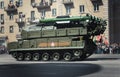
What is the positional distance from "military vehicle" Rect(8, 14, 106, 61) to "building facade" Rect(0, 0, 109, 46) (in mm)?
32174

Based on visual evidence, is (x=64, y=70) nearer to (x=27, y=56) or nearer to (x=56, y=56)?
(x=56, y=56)

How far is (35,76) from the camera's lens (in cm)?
1950

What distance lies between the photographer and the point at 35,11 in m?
80.9

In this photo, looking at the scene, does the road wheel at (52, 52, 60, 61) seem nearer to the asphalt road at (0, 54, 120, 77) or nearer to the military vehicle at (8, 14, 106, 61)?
the military vehicle at (8, 14, 106, 61)

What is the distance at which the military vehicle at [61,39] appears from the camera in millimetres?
36781

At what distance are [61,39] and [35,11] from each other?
144ft

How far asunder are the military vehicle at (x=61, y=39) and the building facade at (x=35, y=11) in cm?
3217

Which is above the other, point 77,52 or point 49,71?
point 77,52

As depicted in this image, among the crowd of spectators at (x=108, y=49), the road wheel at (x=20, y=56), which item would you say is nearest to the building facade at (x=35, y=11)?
the crowd of spectators at (x=108, y=49)

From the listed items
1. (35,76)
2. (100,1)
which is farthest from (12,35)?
(35,76)

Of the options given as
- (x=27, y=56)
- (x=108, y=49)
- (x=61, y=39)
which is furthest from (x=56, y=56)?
(x=108, y=49)

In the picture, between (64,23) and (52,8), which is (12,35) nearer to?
(52,8)

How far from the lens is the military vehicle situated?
3678 cm

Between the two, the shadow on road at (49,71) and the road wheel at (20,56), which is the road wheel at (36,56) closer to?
the road wheel at (20,56)
